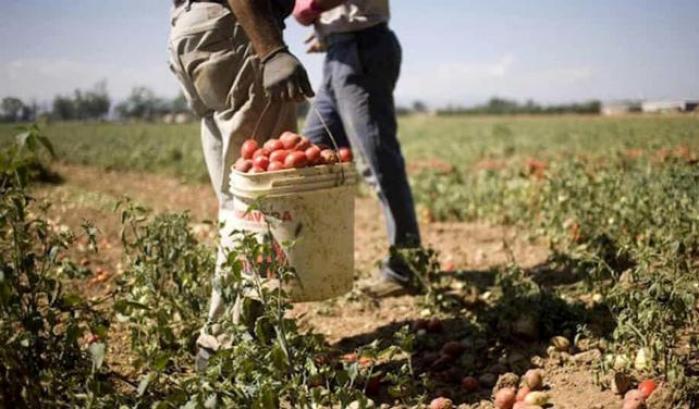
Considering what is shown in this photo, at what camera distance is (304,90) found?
230 centimetres

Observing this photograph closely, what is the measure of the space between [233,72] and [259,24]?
0.26 m

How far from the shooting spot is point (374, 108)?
125 inches

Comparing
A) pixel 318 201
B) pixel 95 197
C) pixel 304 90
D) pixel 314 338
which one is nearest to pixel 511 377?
pixel 314 338

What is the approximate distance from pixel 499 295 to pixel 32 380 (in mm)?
2280

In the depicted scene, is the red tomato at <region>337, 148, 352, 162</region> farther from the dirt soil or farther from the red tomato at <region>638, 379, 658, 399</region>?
the red tomato at <region>638, 379, 658, 399</region>

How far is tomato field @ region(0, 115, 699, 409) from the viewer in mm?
1635

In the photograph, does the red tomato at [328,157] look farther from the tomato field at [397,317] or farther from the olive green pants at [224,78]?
the tomato field at [397,317]

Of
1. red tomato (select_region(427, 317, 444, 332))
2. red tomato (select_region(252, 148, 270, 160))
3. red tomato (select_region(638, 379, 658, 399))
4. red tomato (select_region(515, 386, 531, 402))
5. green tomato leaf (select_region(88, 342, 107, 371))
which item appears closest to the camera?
green tomato leaf (select_region(88, 342, 107, 371))

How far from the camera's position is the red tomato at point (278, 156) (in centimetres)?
212

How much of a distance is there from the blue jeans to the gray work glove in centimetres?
85

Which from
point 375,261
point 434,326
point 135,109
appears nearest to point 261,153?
point 434,326

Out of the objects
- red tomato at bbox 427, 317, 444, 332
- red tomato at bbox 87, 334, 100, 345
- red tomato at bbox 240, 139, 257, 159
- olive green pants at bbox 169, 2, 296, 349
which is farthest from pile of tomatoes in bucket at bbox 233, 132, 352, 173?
red tomato at bbox 427, 317, 444, 332

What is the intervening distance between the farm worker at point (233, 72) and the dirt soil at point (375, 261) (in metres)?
0.42

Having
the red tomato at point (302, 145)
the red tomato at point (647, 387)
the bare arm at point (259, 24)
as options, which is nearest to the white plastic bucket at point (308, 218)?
the red tomato at point (302, 145)
